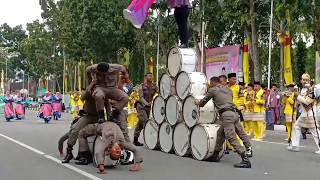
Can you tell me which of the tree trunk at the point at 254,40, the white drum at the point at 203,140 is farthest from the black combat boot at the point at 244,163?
the tree trunk at the point at 254,40

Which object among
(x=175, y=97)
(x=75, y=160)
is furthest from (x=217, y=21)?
(x=75, y=160)

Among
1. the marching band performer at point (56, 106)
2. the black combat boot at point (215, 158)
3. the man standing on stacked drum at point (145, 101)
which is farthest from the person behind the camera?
the marching band performer at point (56, 106)

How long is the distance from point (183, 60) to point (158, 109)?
162 centimetres

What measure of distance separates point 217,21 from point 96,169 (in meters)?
23.7

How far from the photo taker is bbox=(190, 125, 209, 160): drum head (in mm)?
11977

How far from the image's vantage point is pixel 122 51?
47.7m

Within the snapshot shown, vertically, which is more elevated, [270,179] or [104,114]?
[104,114]

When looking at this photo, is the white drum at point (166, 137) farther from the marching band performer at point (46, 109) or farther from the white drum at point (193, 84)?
the marching band performer at point (46, 109)

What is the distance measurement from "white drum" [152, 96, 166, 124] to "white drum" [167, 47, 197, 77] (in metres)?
0.79

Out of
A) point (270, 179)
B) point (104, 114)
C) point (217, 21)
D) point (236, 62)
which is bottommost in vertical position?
point (270, 179)

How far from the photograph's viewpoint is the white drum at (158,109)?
13.9 meters

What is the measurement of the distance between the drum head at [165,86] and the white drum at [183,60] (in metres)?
0.21

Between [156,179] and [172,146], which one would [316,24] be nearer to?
[172,146]

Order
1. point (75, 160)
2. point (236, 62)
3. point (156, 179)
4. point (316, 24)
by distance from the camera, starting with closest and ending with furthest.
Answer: point (156, 179) → point (75, 160) → point (316, 24) → point (236, 62)
